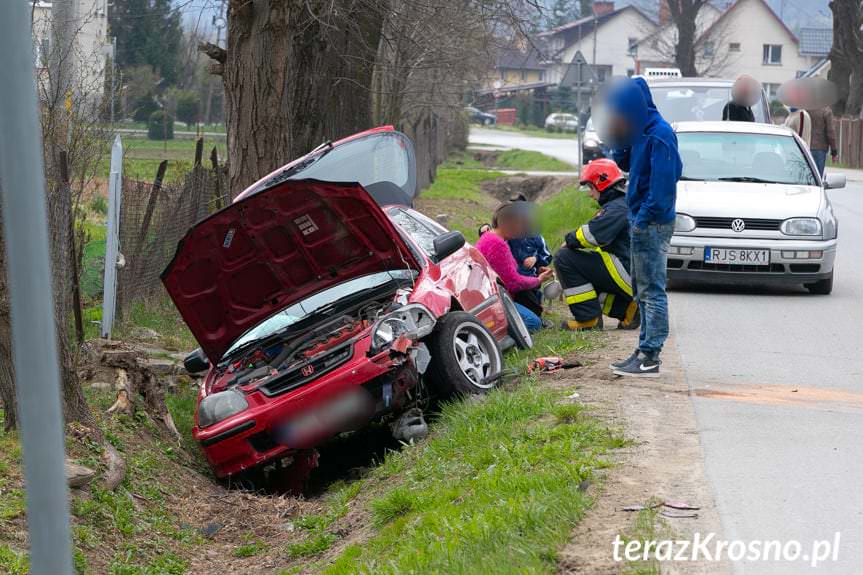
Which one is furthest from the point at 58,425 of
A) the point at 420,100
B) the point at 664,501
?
the point at 420,100

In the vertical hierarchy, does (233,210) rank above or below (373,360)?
above

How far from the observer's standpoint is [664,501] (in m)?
5.22

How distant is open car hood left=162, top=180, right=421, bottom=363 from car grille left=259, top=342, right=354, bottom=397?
1.04 m

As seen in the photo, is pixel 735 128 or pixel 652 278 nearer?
pixel 652 278

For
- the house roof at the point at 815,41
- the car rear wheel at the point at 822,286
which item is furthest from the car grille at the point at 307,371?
the house roof at the point at 815,41

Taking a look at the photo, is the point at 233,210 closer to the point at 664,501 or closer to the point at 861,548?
the point at 664,501

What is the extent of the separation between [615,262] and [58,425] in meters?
7.79

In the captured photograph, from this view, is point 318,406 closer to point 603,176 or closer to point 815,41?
point 603,176

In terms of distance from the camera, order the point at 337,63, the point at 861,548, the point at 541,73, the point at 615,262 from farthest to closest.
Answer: the point at 541,73 → the point at 337,63 → the point at 615,262 → the point at 861,548

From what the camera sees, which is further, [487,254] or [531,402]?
[487,254]

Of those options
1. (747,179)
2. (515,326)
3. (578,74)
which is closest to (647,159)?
(515,326)

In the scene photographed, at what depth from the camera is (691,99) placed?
19.5m

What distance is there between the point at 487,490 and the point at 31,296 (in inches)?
136

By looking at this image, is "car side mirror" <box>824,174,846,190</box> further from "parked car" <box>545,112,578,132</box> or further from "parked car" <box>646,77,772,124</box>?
"parked car" <box>545,112,578,132</box>
